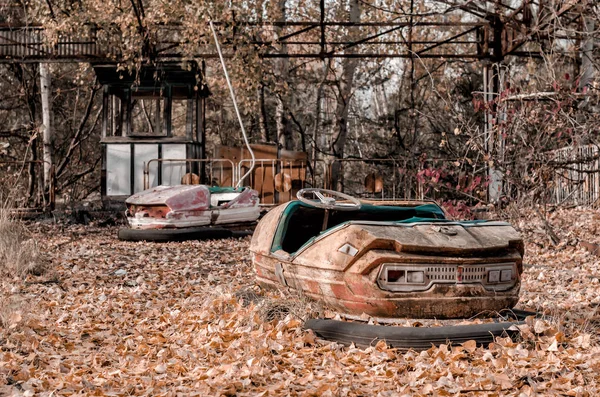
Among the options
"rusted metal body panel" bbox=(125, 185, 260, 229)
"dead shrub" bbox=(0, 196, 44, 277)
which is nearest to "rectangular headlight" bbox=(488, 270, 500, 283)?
"dead shrub" bbox=(0, 196, 44, 277)

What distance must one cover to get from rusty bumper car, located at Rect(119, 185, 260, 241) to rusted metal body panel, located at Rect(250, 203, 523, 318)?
6.11 metres

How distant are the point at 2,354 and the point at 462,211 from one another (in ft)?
25.8

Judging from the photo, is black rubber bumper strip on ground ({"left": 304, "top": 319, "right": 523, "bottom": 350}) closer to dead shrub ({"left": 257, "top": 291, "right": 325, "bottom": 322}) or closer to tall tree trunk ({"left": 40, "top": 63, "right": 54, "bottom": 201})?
dead shrub ({"left": 257, "top": 291, "right": 325, "bottom": 322})

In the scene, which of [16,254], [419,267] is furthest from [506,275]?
[16,254]

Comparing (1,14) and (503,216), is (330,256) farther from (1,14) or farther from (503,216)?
(1,14)

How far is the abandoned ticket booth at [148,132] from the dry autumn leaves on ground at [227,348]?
7.56 meters

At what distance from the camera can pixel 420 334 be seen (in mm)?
4098

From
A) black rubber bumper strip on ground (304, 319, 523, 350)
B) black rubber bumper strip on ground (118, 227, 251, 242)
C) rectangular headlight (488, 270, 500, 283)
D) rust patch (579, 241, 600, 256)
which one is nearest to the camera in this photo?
black rubber bumper strip on ground (304, 319, 523, 350)

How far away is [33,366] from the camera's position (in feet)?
12.9

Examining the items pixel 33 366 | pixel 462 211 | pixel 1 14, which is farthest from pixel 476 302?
pixel 1 14

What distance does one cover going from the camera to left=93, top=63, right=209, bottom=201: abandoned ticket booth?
14758mm

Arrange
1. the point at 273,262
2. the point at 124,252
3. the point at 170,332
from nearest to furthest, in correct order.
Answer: the point at 170,332, the point at 273,262, the point at 124,252

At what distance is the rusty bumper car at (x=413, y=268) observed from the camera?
14.1 feet

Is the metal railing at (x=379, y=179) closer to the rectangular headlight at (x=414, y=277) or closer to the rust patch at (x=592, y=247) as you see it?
the rust patch at (x=592, y=247)
